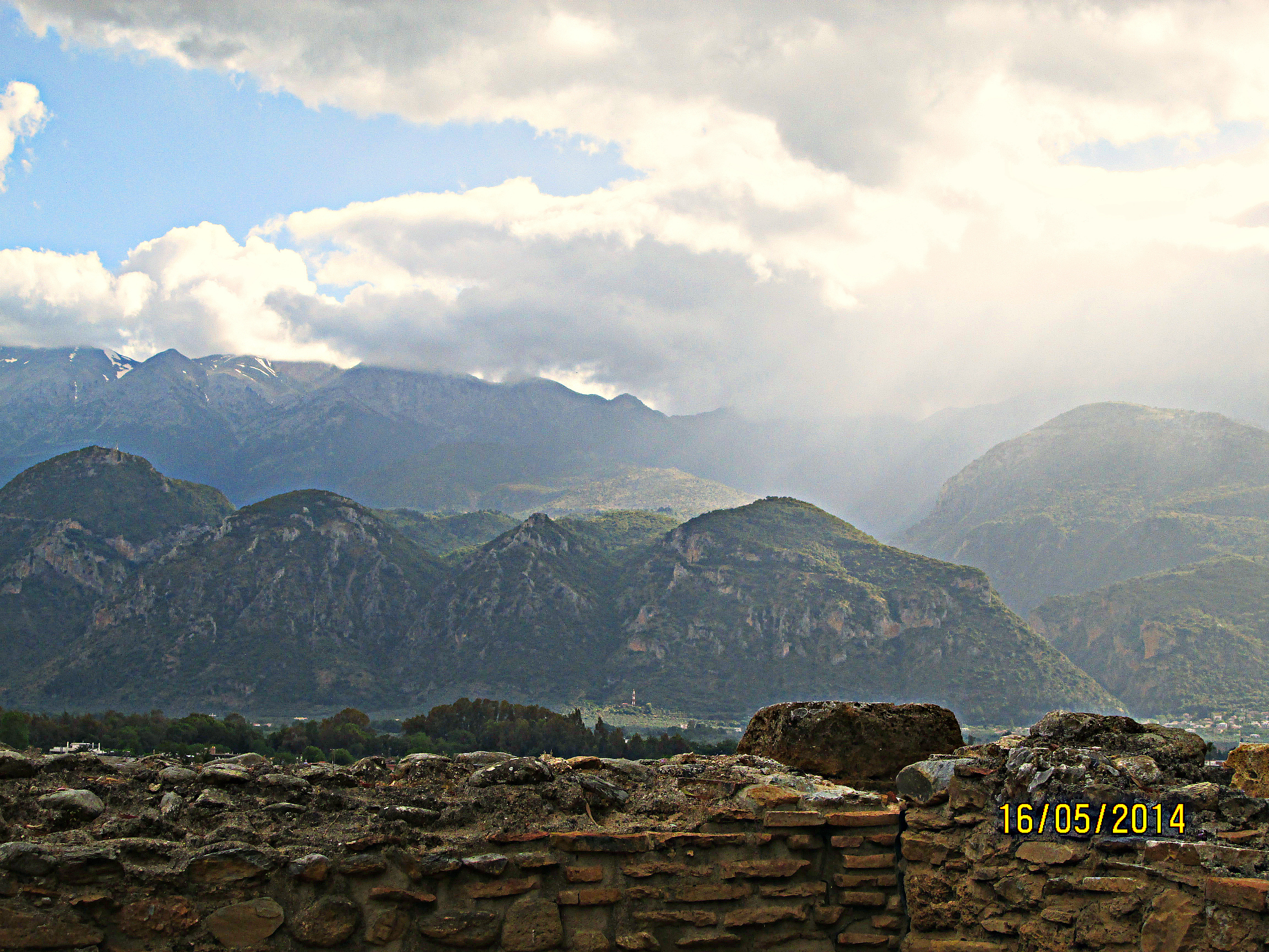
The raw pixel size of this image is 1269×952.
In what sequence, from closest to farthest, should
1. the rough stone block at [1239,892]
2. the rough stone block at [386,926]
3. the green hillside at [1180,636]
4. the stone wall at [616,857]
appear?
the rough stone block at [1239,892], the stone wall at [616,857], the rough stone block at [386,926], the green hillside at [1180,636]

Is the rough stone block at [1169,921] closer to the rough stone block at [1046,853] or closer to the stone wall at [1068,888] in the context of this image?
the stone wall at [1068,888]

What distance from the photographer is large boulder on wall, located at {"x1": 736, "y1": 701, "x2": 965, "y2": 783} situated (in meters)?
6.96

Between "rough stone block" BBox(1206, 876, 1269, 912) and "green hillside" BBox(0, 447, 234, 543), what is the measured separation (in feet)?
637

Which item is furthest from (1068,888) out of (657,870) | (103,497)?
(103,497)

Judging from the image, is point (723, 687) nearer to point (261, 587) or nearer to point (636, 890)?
point (261, 587)

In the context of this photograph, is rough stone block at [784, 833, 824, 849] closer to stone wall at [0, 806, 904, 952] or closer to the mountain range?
stone wall at [0, 806, 904, 952]

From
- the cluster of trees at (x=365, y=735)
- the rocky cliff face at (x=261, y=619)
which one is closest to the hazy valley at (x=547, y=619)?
the rocky cliff face at (x=261, y=619)

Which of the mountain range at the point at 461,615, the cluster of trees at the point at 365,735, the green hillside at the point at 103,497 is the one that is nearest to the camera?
the cluster of trees at the point at 365,735

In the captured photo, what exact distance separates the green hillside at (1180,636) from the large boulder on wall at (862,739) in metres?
153

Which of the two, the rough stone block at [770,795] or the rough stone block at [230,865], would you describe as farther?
the rough stone block at [770,795]

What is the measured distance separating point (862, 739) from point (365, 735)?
2804 inches

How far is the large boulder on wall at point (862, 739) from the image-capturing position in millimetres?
6957

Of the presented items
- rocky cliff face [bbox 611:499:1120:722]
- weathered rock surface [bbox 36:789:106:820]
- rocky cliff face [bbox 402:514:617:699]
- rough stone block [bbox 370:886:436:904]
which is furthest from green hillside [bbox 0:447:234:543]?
rough stone block [bbox 370:886:436:904]

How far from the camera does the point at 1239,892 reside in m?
4.51
